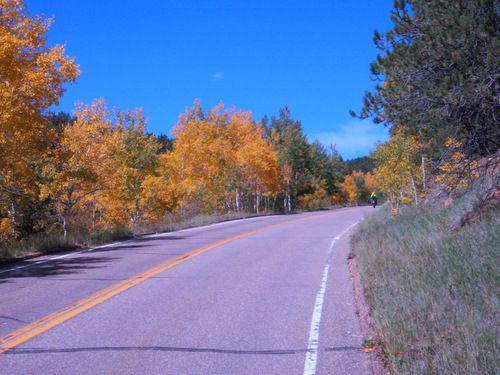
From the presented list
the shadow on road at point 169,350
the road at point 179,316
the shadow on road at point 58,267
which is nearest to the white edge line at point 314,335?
the road at point 179,316

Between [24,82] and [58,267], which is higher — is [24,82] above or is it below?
above

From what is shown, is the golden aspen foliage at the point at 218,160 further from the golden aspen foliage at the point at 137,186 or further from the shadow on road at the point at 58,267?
the shadow on road at the point at 58,267

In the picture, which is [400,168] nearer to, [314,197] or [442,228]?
[442,228]

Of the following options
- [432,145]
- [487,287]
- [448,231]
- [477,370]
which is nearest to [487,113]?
[432,145]

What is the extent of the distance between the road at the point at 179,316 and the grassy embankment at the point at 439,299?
0.52 metres

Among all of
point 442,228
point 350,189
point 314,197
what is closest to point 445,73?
point 442,228

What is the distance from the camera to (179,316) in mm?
6898

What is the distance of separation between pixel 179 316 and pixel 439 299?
3.68m

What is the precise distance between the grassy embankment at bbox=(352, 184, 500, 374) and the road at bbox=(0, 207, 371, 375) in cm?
52

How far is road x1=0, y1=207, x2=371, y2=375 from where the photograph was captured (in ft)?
16.7

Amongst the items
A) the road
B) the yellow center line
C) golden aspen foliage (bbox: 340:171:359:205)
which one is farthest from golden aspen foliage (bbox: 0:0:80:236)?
golden aspen foliage (bbox: 340:171:359:205)

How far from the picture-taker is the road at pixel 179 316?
16.7 ft

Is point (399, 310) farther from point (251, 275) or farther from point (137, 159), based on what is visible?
point (137, 159)

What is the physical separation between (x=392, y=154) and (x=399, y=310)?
14.1 m
